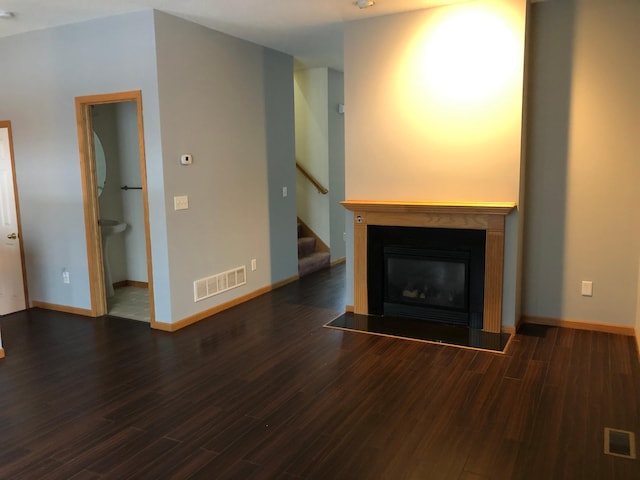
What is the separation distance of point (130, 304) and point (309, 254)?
8.38 ft

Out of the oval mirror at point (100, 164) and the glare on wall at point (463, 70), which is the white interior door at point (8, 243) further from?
the glare on wall at point (463, 70)

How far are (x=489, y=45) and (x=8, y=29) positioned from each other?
167 inches

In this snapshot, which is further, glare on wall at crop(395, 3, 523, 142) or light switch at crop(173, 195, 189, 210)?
light switch at crop(173, 195, 189, 210)

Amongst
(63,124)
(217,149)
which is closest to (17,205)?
(63,124)

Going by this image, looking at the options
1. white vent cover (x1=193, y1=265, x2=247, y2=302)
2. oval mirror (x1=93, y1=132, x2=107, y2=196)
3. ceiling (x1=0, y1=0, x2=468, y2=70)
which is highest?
ceiling (x1=0, y1=0, x2=468, y2=70)

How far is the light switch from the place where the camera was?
439 centimetres

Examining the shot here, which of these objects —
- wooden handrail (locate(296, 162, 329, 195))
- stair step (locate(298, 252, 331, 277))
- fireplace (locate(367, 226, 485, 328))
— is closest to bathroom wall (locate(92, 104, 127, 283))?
stair step (locate(298, 252, 331, 277))

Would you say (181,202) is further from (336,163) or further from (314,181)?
(336,163)

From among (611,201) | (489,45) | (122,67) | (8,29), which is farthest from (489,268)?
(8,29)

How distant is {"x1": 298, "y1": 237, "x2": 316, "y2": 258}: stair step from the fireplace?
2.30m

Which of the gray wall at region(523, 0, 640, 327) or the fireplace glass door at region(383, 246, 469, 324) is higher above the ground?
the gray wall at region(523, 0, 640, 327)

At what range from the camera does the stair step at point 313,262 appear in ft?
21.3

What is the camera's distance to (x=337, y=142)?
7148 millimetres

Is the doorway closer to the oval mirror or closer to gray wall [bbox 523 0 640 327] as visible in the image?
the oval mirror
